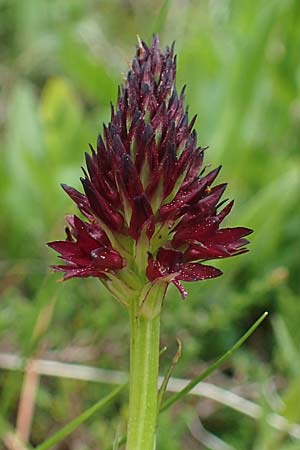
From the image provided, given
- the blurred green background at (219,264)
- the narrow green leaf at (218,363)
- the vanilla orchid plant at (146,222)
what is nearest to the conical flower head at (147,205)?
the vanilla orchid plant at (146,222)

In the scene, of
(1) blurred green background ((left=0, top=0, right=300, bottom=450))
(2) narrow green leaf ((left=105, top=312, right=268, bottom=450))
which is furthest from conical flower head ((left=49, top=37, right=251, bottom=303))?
(1) blurred green background ((left=0, top=0, right=300, bottom=450))

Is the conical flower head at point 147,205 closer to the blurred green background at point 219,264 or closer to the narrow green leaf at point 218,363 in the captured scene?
the narrow green leaf at point 218,363

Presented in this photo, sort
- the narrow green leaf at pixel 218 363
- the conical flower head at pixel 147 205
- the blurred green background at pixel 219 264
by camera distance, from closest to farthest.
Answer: the conical flower head at pixel 147 205 → the narrow green leaf at pixel 218 363 → the blurred green background at pixel 219 264

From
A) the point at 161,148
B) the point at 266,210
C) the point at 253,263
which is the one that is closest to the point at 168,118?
the point at 161,148

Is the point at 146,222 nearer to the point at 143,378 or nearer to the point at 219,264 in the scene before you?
the point at 143,378

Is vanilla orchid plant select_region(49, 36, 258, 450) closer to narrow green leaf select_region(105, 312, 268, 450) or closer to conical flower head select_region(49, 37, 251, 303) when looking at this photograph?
conical flower head select_region(49, 37, 251, 303)

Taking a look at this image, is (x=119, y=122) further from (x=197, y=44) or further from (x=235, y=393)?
(x=197, y=44)
